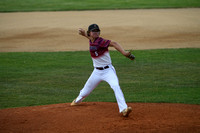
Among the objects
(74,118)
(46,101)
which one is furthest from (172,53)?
(74,118)

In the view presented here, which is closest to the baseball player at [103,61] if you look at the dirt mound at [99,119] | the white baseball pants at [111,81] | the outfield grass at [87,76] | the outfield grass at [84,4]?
the white baseball pants at [111,81]

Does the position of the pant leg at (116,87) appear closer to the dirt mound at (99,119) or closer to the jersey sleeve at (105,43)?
the dirt mound at (99,119)

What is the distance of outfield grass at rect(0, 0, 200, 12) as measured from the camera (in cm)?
2700

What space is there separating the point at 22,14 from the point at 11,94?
15.4m

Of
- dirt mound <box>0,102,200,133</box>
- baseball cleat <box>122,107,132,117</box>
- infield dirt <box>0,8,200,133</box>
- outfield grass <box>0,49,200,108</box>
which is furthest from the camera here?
outfield grass <box>0,49,200,108</box>

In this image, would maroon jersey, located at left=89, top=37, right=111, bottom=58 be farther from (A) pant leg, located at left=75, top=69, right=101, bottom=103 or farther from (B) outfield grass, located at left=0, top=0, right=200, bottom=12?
(B) outfield grass, located at left=0, top=0, right=200, bottom=12

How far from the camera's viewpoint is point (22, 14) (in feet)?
82.3

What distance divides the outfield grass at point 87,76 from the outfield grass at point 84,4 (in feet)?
38.3

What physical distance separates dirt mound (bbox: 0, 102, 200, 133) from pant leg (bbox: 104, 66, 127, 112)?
0.95 ft

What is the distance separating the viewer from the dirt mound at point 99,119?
23.1ft

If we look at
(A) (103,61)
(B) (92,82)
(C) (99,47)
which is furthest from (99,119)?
(C) (99,47)

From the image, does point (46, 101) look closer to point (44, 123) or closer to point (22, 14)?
point (44, 123)

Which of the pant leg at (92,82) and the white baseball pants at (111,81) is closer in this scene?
the white baseball pants at (111,81)

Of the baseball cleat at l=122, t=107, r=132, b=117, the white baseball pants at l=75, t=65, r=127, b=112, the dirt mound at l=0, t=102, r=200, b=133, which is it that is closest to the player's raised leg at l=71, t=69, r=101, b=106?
the white baseball pants at l=75, t=65, r=127, b=112
